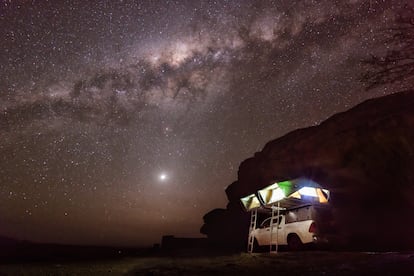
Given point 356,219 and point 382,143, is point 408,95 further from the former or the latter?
point 356,219

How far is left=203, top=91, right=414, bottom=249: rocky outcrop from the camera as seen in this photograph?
2038 centimetres

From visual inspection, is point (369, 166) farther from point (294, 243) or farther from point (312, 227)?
point (312, 227)

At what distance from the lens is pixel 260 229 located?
16.8 metres

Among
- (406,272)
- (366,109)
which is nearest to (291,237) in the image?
(406,272)

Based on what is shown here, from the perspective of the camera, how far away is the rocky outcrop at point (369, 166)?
2038 cm

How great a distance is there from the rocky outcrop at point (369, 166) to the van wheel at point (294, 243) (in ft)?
18.7

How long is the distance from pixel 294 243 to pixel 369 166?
11.1 meters

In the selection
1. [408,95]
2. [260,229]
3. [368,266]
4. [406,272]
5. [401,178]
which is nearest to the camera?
[406,272]

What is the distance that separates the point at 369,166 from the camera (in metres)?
21.8

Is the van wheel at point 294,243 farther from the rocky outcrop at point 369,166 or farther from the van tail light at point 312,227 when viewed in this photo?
the rocky outcrop at point 369,166

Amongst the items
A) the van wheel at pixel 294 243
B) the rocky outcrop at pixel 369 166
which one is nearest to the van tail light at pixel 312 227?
the van wheel at pixel 294 243

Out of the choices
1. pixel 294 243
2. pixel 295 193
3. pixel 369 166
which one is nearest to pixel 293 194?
pixel 295 193

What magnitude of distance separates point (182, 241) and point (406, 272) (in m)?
25.3

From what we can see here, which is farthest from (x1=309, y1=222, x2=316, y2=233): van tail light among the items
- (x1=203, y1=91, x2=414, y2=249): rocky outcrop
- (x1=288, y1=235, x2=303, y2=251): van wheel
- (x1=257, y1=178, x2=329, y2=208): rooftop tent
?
(x1=203, y1=91, x2=414, y2=249): rocky outcrop
